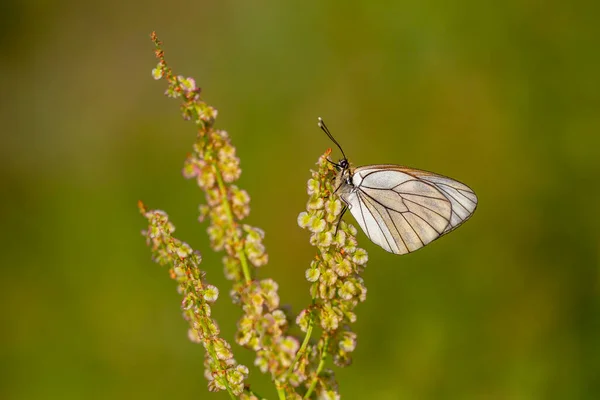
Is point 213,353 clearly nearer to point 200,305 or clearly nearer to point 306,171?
point 200,305

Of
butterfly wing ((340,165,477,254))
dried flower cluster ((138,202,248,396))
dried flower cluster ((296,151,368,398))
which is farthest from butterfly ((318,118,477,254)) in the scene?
dried flower cluster ((138,202,248,396))

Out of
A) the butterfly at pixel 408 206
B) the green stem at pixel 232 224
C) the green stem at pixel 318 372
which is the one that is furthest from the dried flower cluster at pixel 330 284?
the butterfly at pixel 408 206

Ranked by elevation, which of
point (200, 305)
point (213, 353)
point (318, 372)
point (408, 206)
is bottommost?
point (318, 372)

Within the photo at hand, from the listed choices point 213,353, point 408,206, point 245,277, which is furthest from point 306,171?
point 213,353

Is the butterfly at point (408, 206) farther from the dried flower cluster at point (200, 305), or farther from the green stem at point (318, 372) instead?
the dried flower cluster at point (200, 305)

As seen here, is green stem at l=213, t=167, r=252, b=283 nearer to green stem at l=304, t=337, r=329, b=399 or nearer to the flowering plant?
the flowering plant

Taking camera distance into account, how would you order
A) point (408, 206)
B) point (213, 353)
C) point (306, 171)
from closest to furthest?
1. point (213, 353)
2. point (408, 206)
3. point (306, 171)
